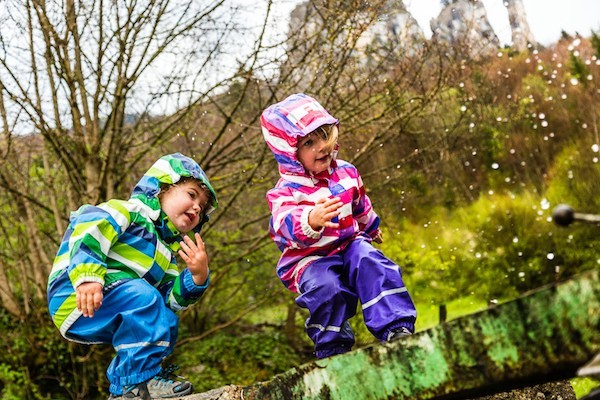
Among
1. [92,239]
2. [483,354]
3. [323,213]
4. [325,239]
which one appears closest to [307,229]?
[323,213]

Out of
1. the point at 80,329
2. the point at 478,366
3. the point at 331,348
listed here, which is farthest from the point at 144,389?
the point at 478,366

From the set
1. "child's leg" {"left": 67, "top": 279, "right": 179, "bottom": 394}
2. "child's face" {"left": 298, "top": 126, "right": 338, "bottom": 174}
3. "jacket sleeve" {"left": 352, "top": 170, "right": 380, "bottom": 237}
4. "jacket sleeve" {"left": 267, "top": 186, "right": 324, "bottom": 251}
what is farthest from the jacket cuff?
"child's leg" {"left": 67, "top": 279, "right": 179, "bottom": 394}

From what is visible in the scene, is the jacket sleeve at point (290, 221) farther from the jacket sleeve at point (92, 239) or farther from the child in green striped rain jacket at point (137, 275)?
the jacket sleeve at point (92, 239)

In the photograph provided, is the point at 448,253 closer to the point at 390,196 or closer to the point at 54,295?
the point at 390,196

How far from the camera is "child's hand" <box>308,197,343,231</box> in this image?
272cm

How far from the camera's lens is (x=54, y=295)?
2.98 metres

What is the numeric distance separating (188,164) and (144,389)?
106 cm

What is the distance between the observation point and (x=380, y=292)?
2.79 metres

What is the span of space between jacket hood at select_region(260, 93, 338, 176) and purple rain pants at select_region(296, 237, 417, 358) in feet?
1.60

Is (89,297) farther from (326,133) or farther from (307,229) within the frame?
(326,133)

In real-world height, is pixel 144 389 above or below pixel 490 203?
below

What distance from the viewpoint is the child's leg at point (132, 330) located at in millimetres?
2818

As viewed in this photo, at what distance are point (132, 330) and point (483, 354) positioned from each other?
1651 mm

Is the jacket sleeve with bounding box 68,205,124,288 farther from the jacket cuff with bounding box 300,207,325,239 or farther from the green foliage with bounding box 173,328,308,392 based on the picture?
the green foliage with bounding box 173,328,308,392
